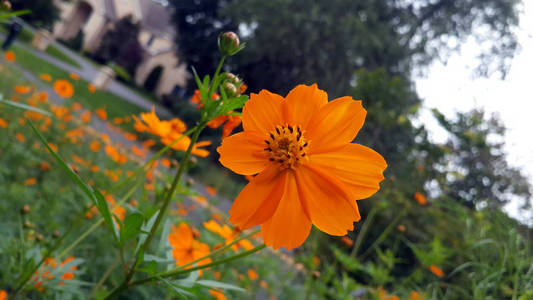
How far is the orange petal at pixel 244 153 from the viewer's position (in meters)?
0.57

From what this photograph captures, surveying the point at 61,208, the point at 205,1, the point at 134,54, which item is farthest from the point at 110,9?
the point at 61,208

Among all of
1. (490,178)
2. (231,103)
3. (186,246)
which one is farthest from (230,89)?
(490,178)

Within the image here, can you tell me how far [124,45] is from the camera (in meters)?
22.0

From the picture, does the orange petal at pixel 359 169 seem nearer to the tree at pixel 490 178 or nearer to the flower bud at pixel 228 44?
the flower bud at pixel 228 44

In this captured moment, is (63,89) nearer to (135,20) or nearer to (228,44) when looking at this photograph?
(228,44)

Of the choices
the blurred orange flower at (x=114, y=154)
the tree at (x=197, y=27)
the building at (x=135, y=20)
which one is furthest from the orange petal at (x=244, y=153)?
the building at (x=135, y=20)

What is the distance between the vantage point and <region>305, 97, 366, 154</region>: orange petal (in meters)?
0.58

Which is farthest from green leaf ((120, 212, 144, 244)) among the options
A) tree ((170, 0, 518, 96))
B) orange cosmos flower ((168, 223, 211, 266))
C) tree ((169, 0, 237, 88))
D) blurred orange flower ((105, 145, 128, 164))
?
tree ((169, 0, 237, 88))

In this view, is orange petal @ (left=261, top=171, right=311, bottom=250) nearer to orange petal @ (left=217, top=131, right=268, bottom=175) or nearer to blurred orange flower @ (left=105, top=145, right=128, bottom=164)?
orange petal @ (left=217, top=131, right=268, bottom=175)

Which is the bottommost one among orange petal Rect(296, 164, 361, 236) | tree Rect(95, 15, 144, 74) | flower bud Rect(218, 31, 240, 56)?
orange petal Rect(296, 164, 361, 236)

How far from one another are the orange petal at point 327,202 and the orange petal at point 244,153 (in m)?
0.08

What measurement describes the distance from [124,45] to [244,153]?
24.3 metres

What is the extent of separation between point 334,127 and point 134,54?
23.9 metres

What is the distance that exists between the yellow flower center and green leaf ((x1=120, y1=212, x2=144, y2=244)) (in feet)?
0.81
